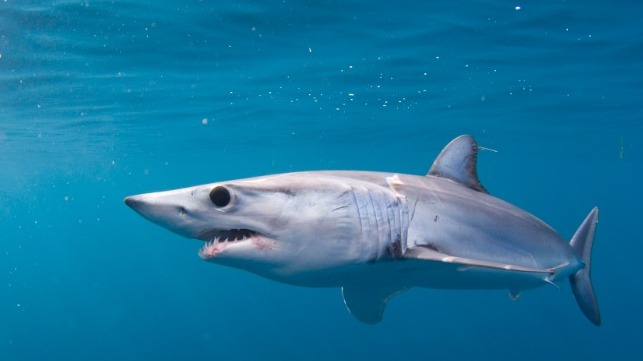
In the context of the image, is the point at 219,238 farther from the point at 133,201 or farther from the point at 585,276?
the point at 585,276

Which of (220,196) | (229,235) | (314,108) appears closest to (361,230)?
(229,235)

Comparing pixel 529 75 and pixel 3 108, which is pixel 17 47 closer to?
pixel 3 108

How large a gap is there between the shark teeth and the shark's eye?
24cm

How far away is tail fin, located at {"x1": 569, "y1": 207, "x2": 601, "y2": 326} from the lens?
20.7ft

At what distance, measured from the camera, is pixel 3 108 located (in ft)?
67.2

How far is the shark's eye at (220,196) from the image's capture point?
3023mm

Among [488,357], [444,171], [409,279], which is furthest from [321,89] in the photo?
[488,357]

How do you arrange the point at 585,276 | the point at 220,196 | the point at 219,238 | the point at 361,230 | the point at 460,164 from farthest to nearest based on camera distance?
the point at 585,276
the point at 460,164
the point at 361,230
the point at 219,238
the point at 220,196

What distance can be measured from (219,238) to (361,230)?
0.94 m

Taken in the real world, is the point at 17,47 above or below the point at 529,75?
above

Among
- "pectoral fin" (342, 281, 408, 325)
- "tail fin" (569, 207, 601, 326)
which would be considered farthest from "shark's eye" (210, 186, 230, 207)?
"tail fin" (569, 207, 601, 326)

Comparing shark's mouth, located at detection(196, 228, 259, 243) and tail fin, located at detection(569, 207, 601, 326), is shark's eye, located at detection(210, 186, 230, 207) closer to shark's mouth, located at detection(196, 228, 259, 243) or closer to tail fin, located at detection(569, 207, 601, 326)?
shark's mouth, located at detection(196, 228, 259, 243)

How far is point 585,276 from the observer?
634cm

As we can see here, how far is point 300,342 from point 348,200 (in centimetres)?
3397
